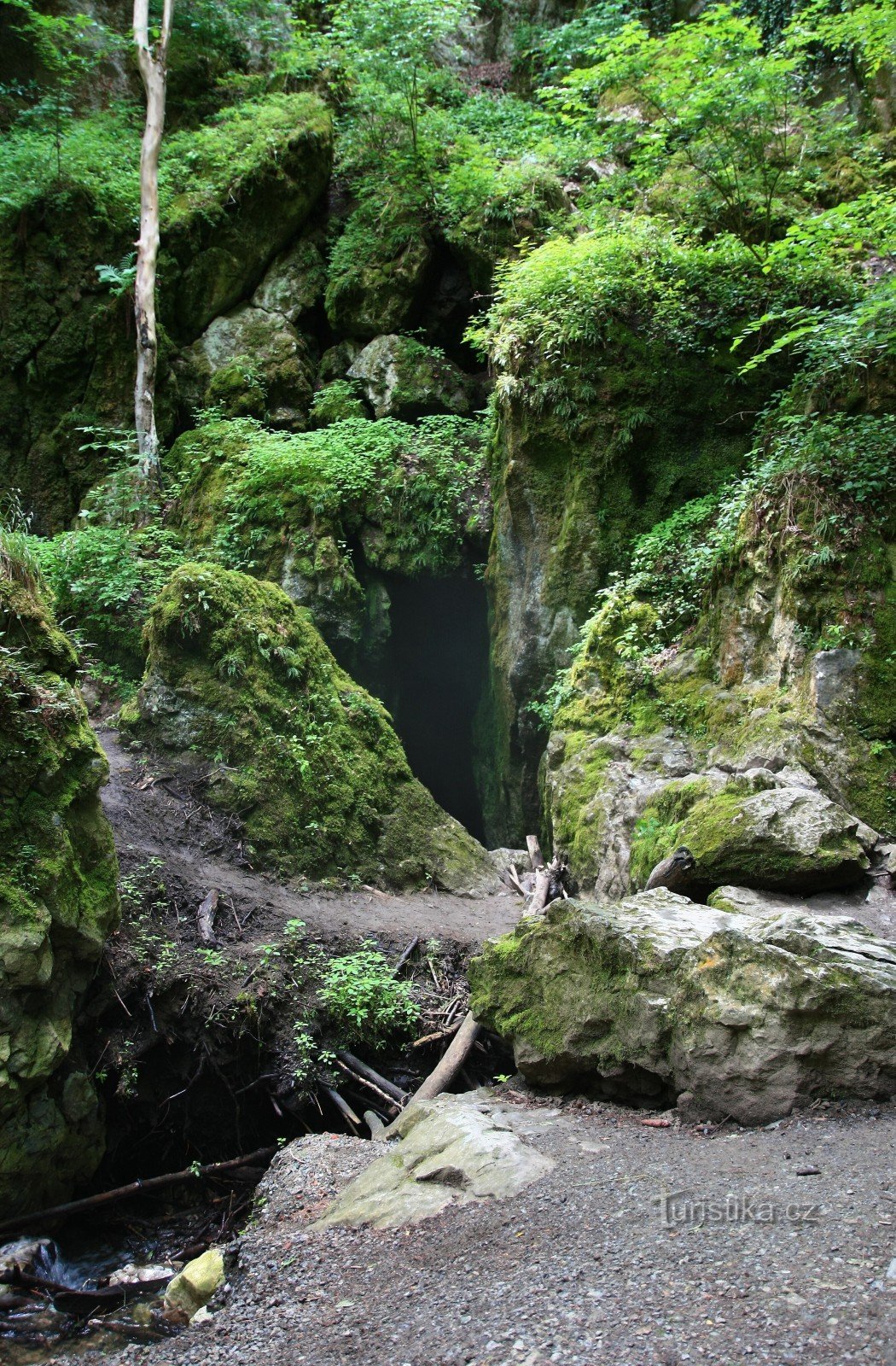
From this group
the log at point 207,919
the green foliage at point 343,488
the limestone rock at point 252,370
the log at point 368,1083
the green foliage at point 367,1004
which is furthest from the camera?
the limestone rock at point 252,370

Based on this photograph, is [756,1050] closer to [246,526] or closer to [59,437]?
[246,526]

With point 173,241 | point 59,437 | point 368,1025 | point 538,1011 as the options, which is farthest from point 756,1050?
point 173,241

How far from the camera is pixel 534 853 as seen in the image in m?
11.4

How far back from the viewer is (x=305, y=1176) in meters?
5.55

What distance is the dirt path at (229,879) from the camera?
838 centimetres

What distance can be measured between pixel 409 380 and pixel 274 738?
325 inches

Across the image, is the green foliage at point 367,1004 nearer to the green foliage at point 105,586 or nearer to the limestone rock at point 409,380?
the green foliage at point 105,586

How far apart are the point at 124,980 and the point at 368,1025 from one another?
6.95ft

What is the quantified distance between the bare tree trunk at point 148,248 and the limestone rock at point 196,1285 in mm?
11723

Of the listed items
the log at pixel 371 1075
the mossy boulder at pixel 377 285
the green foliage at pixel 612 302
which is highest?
the mossy boulder at pixel 377 285

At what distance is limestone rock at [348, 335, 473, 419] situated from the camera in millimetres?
15164

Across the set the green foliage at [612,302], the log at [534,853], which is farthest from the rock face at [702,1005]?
the green foliage at [612,302]

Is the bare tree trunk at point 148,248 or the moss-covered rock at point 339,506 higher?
the bare tree trunk at point 148,248

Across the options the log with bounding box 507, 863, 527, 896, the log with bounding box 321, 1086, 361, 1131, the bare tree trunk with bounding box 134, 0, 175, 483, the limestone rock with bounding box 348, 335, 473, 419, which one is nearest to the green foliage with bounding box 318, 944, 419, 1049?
the log with bounding box 321, 1086, 361, 1131
